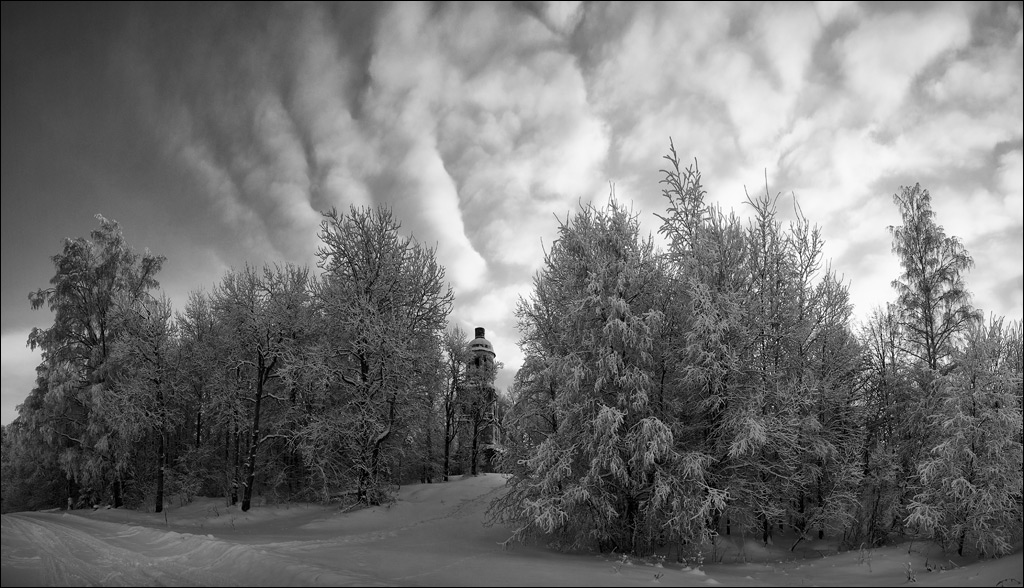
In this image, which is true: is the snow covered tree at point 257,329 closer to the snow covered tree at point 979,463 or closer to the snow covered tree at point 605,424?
the snow covered tree at point 605,424

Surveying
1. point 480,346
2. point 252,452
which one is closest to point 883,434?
point 252,452

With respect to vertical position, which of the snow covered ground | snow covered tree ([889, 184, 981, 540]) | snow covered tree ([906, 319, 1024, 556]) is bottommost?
the snow covered ground

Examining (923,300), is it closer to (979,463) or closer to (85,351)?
(979,463)

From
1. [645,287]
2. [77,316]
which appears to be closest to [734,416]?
[645,287]

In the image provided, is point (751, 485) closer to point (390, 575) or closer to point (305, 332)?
point (390, 575)

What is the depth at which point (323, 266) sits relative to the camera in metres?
19.5

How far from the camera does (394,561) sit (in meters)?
9.80

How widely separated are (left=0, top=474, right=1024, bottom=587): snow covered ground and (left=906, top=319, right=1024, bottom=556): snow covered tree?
0.82 meters

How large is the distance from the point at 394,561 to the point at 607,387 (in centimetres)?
609

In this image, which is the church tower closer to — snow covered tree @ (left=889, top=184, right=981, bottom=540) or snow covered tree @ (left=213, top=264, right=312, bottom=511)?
snow covered tree @ (left=213, top=264, right=312, bottom=511)

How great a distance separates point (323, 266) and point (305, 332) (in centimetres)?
436

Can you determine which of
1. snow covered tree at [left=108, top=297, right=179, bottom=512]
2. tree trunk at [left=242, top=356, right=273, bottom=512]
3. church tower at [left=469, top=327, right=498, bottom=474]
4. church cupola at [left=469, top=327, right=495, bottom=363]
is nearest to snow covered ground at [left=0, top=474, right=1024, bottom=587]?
tree trunk at [left=242, top=356, right=273, bottom=512]

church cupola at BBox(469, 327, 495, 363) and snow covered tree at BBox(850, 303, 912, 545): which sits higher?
church cupola at BBox(469, 327, 495, 363)

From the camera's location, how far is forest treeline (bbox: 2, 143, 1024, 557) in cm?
1209
